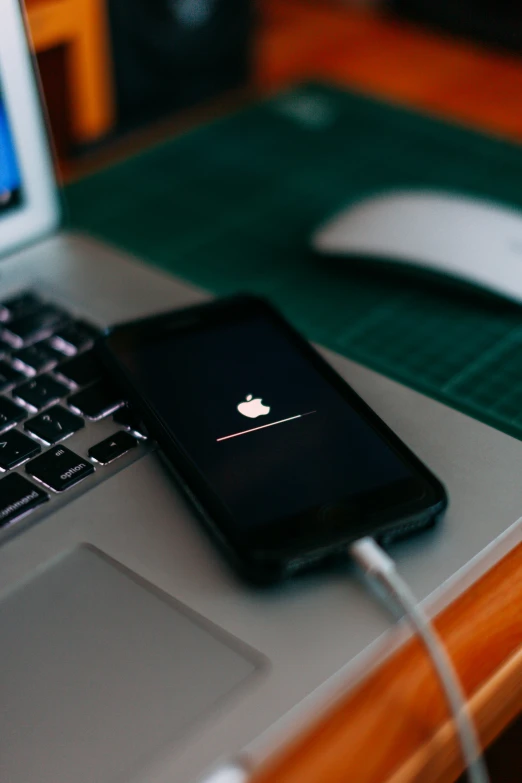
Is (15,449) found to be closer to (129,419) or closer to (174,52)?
(129,419)

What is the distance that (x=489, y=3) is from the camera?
0.89m

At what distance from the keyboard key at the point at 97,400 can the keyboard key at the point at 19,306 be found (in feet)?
0.28

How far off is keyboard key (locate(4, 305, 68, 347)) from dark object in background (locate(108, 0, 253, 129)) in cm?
42

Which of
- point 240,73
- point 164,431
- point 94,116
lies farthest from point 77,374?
point 240,73

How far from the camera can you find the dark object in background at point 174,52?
0.84m

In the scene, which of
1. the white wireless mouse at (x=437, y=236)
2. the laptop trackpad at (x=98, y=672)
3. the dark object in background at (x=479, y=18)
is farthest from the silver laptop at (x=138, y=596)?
the dark object in background at (x=479, y=18)

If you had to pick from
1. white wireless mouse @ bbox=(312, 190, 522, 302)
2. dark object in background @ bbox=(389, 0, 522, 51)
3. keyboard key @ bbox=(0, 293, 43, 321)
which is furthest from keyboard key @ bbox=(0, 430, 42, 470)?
dark object in background @ bbox=(389, 0, 522, 51)

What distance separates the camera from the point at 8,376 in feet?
1.41

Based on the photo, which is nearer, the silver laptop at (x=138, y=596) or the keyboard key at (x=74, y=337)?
the silver laptop at (x=138, y=596)

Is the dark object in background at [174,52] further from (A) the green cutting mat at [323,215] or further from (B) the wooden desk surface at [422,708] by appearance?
(B) the wooden desk surface at [422,708]

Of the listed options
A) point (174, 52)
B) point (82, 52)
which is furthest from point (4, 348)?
point (174, 52)

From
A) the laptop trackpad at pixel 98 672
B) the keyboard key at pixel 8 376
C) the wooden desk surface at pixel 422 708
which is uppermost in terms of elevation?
the keyboard key at pixel 8 376

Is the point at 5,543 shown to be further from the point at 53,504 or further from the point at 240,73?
the point at 240,73

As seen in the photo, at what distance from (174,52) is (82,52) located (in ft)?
0.48
